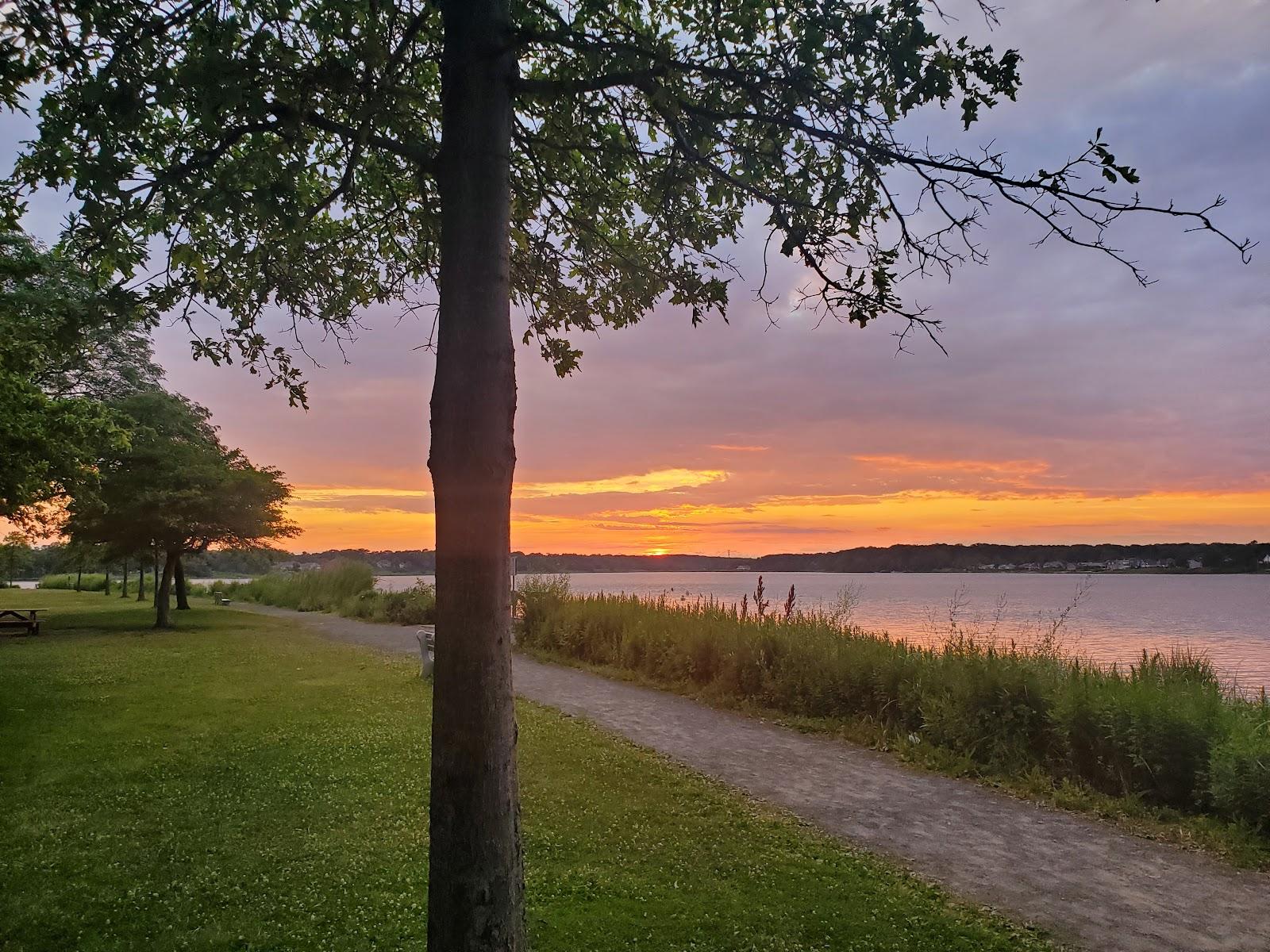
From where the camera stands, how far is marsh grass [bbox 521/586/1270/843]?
23.2 feet

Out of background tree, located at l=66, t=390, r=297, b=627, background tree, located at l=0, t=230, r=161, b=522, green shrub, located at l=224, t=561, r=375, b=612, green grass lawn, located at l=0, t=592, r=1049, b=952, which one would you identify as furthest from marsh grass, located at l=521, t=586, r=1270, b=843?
green shrub, located at l=224, t=561, r=375, b=612

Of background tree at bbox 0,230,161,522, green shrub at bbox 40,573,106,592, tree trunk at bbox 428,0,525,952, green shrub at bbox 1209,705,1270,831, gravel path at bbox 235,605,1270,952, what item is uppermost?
background tree at bbox 0,230,161,522

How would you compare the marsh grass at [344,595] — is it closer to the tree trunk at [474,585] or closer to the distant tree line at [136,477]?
the distant tree line at [136,477]

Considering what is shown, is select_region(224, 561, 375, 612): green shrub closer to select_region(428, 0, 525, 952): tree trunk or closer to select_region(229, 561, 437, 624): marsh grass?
select_region(229, 561, 437, 624): marsh grass

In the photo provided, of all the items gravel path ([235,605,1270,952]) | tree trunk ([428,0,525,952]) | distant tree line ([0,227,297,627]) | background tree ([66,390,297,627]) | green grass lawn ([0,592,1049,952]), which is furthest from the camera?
background tree ([66,390,297,627])

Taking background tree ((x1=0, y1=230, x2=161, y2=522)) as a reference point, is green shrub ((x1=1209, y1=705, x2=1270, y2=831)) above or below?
below

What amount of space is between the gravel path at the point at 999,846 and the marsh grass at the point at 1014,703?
2.99 ft

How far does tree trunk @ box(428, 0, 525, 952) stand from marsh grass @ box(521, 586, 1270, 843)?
6.46 metres

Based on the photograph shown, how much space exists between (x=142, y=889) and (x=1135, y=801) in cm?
794

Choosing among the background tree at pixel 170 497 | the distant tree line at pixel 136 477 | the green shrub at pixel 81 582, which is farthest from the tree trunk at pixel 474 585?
the green shrub at pixel 81 582

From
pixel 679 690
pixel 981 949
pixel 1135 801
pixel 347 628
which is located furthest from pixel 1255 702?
pixel 347 628

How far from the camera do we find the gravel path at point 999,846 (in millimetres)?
4656

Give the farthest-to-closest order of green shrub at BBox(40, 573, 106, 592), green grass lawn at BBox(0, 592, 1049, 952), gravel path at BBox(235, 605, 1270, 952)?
green shrub at BBox(40, 573, 106, 592), gravel path at BBox(235, 605, 1270, 952), green grass lawn at BBox(0, 592, 1049, 952)

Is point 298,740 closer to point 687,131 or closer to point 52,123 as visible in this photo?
point 52,123
